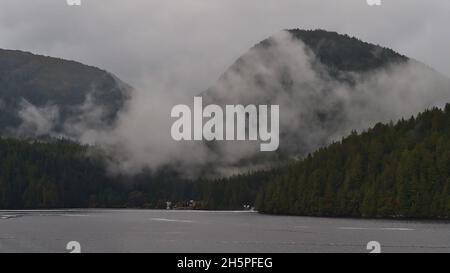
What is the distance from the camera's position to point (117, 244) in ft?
447

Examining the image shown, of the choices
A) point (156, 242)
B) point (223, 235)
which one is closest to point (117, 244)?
point (156, 242)

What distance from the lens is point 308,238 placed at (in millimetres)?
151375

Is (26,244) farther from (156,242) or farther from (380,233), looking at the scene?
(380,233)
